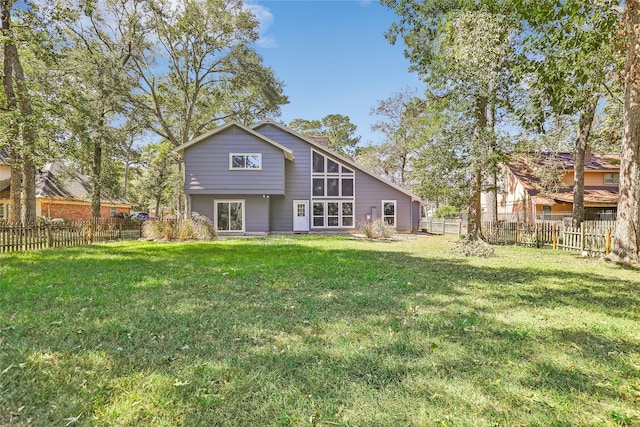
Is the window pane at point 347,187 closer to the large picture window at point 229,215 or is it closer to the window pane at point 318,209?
the window pane at point 318,209

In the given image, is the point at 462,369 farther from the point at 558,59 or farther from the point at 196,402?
the point at 558,59

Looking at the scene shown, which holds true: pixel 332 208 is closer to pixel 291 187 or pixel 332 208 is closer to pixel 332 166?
pixel 332 166

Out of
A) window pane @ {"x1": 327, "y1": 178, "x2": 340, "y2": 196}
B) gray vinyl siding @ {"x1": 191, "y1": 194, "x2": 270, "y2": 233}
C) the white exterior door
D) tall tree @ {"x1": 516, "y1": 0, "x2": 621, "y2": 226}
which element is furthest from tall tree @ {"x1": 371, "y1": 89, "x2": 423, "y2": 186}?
A: tall tree @ {"x1": 516, "y1": 0, "x2": 621, "y2": 226}

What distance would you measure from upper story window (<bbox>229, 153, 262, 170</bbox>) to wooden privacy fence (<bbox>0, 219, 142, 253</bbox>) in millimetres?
6733

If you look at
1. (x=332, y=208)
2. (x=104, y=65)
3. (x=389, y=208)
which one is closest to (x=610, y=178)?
(x=389, y=208)

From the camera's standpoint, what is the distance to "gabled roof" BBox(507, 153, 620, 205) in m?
22.8

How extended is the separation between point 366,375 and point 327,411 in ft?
2.00

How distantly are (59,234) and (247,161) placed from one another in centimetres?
975

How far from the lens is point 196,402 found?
7.89 feet

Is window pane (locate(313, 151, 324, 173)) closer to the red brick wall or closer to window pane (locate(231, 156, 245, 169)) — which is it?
window pane (locate(231, 156, 245, 169))

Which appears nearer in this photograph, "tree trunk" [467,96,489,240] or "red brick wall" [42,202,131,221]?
"tree trunk" [467,96,489,240]

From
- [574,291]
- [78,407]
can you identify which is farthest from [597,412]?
[574,291]

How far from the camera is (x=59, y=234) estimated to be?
1217 centimetres

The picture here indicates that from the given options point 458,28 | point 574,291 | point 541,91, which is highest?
point 458,28
